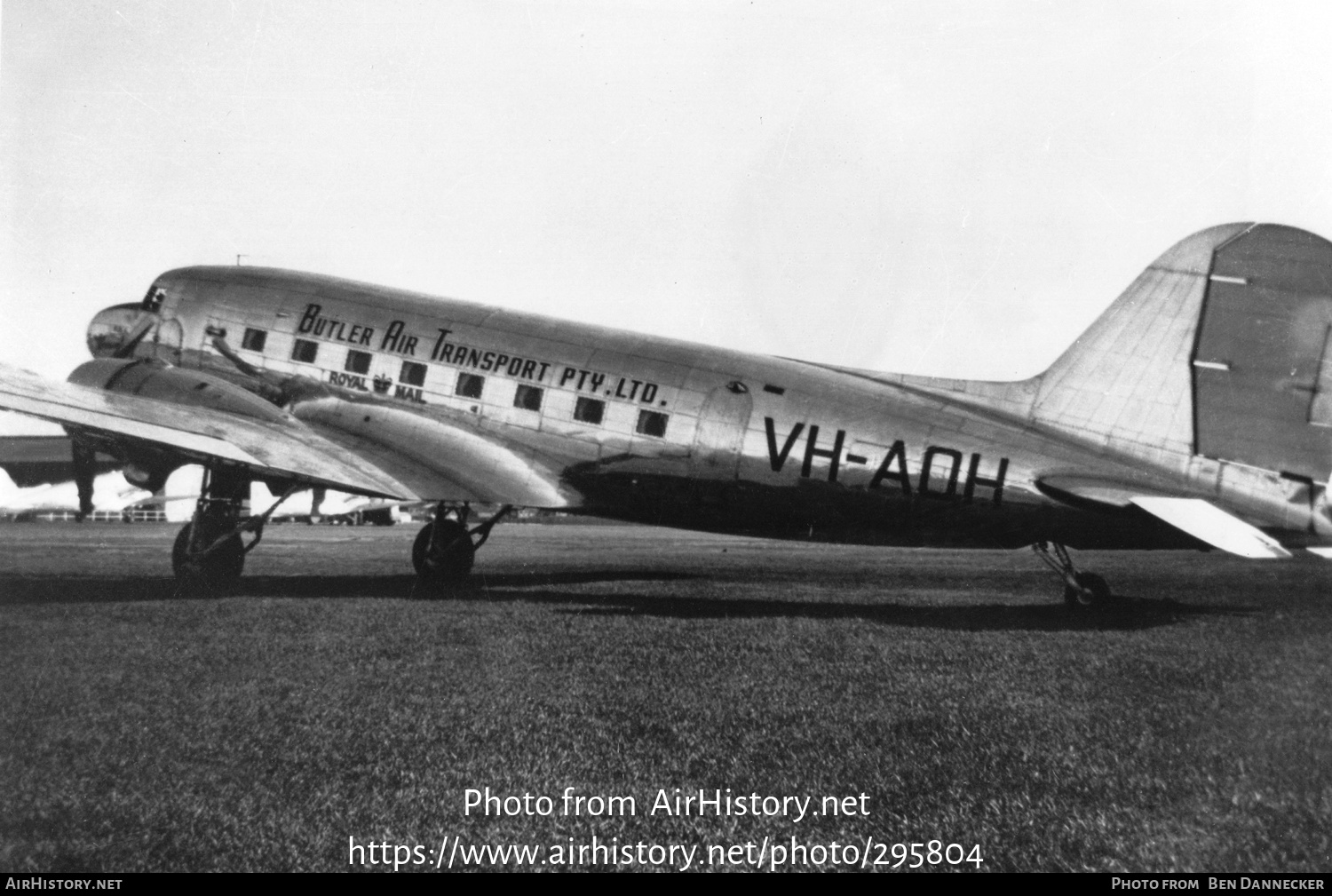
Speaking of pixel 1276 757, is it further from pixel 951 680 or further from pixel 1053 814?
pixel 951 680

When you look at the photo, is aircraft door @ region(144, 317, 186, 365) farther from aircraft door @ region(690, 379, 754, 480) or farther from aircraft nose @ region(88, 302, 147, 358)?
aircraft door @ region(690, 379, 754, 480)

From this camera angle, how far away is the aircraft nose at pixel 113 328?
14.9 m

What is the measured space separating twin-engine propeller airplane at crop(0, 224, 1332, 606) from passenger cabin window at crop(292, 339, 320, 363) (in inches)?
1.7

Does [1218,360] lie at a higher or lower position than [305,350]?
higher

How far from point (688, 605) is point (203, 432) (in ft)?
18.3

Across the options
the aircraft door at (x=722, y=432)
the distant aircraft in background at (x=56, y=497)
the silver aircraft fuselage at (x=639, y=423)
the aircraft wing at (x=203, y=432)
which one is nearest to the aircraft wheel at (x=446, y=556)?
the silver aircraft fuselage at (x=639, y=423)

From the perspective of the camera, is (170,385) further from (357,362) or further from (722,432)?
(722,432)

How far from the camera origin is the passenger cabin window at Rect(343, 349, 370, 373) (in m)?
13.7

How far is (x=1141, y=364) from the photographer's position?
10625 mm

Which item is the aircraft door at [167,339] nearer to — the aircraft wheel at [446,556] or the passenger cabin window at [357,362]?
the passenger cabin window at [357,362]

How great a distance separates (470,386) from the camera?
43.0 feet

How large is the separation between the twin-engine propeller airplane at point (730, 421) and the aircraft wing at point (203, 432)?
0.04 meters

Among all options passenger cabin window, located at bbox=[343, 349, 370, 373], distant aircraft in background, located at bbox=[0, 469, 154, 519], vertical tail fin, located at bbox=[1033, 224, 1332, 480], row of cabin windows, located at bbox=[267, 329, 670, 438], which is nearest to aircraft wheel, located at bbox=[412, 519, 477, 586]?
row of cabin windows, located at bbox=[267, 329, 670, 438]

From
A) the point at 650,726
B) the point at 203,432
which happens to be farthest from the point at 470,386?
the point at 650,726
